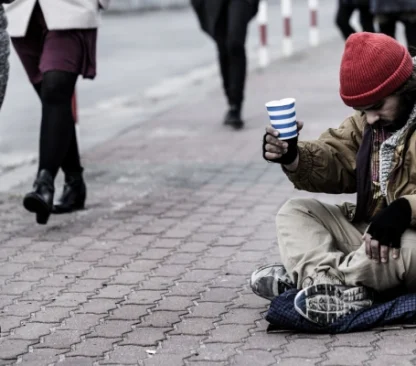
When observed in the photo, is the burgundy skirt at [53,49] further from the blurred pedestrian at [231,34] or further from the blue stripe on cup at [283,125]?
the blurred pedestrian at [231,34]

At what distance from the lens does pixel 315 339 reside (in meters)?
3.96

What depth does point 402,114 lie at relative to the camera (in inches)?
161

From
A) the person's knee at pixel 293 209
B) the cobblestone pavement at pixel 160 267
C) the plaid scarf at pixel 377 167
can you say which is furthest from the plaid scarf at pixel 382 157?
the cobblestone pavement at pixel 160 267

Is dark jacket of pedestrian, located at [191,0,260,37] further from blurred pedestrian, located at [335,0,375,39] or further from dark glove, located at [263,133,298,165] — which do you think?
dark glove, located at [263,133,298,165]

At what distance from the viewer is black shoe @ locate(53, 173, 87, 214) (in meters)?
6.30

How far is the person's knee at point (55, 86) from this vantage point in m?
5.91

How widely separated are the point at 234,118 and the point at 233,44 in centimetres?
58

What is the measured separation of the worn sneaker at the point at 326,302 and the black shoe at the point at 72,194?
2.53 m

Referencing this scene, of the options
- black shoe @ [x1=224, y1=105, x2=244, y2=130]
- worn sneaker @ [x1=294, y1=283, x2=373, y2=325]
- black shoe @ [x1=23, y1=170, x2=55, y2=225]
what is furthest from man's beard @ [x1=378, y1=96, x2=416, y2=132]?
black shoe @ [x1=224, y1=105, x2=244, y2=130]

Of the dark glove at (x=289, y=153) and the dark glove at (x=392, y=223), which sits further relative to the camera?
the dark glove at (x=289, y=153)

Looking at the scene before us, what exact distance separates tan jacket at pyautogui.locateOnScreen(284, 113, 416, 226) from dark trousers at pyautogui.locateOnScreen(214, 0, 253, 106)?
4475 millimetres

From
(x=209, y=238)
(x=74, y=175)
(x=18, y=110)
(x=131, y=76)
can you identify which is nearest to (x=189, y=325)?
(x=209, y=238)

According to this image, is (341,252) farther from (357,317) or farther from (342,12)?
(342,12)

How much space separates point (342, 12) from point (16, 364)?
6741 millimetres
